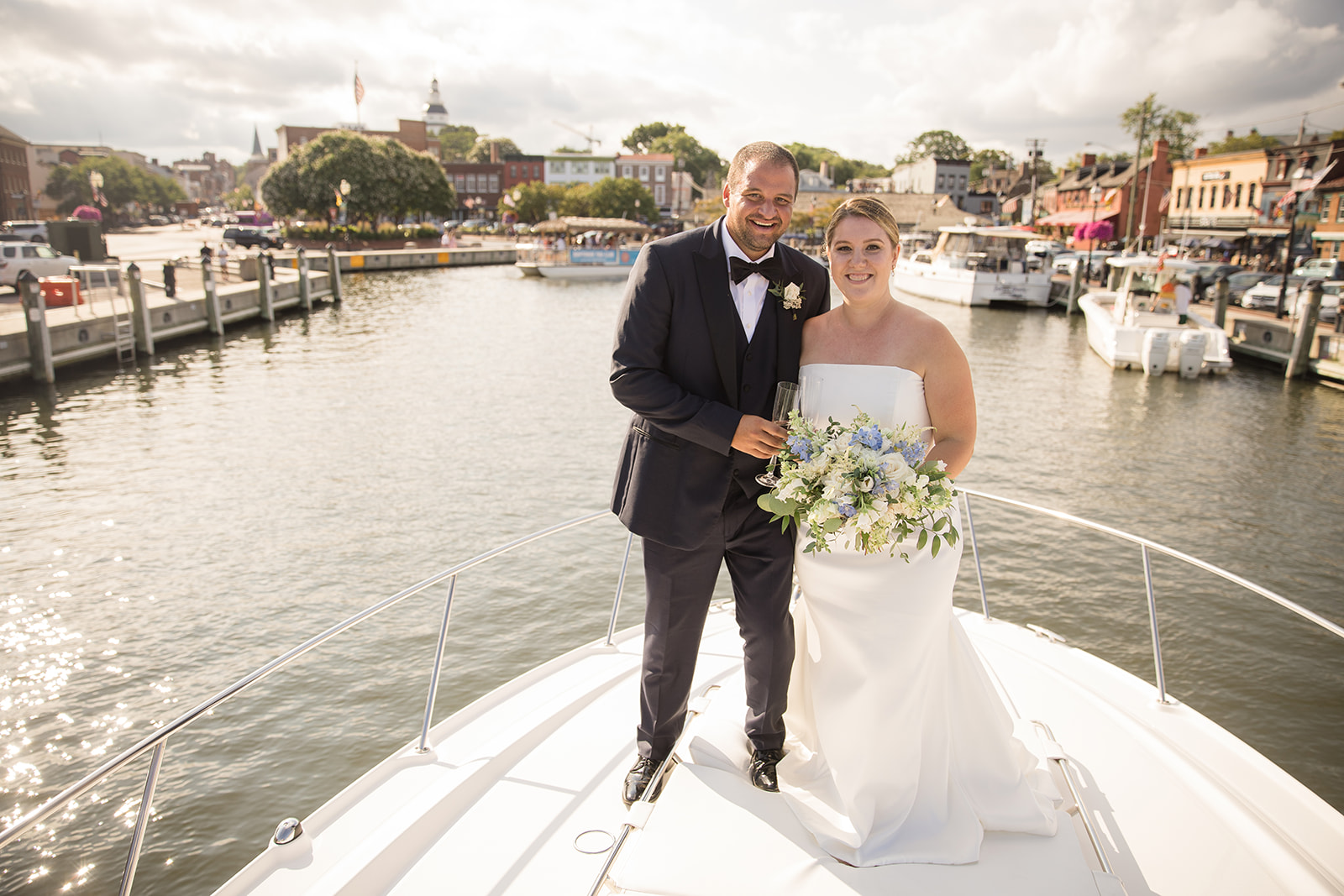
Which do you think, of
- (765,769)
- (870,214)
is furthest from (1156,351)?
(765,769)

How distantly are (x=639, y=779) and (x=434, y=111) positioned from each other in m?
142

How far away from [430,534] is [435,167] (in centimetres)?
5501

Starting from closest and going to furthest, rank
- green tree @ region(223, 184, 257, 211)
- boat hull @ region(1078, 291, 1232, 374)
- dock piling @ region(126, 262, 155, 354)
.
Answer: boat hull @ region(1078, 291, 1232, 374) < dock piling @ region(126, 262, 155, 354) < green tree @ region(223, 184, 257, 211)

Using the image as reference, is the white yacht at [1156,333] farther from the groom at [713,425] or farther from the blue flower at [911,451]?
the blue flower at [911,451]

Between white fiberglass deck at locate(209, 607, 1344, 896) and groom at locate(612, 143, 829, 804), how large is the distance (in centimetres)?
27

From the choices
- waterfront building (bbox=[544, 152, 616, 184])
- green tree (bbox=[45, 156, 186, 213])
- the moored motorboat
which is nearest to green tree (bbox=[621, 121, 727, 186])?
waterfront building (bbox=[544, 152, 616, 184])

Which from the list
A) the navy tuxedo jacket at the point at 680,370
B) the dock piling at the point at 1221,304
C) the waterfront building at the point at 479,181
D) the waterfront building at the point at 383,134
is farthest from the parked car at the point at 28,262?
the waterfront building at the point at 383,134

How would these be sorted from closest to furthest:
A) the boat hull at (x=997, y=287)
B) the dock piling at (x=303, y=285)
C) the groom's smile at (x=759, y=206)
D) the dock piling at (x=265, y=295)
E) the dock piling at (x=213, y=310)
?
1. the groom's smile at (x=759, y=206)
2. the dock piling at (x=213, y=310)
3. the dock piling at (x=265, y=295)
4. the dock piling at (x=303, y=285)
5. the boat hull at (x=997, y=287)

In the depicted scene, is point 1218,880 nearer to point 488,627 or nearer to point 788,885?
point 788,885

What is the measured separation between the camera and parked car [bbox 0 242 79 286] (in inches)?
843

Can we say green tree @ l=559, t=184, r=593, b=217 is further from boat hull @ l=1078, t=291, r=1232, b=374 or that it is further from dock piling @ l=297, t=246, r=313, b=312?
boat hull @ l=1078, t=291, r=1232, b=374

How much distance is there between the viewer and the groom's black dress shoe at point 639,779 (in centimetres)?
276

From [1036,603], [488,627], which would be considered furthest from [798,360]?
[1036,603]

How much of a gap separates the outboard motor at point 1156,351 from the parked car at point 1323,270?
53.2ft
